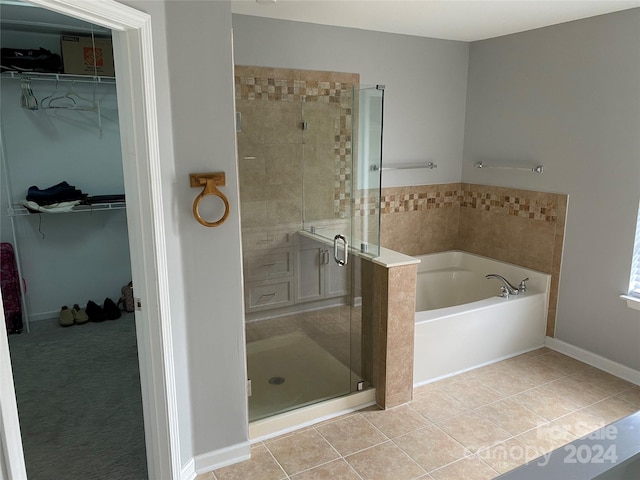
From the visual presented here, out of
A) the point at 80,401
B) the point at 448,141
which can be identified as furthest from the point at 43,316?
the point at 448,141

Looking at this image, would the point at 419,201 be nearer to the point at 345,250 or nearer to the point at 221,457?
the point at 345,250

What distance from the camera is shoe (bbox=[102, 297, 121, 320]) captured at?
14.0 ft

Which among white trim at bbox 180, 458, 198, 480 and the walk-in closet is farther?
the walk-in closet

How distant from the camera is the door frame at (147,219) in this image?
1.81 m

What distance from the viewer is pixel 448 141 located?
4363 millimetres

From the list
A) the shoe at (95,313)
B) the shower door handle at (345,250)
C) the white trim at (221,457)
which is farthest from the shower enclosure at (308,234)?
the shoe at (95,313)

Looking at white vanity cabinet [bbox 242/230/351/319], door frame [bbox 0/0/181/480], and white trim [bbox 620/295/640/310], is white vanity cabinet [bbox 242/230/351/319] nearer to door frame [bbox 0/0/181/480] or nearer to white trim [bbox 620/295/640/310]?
door frame [bbox 0/0/181/480]

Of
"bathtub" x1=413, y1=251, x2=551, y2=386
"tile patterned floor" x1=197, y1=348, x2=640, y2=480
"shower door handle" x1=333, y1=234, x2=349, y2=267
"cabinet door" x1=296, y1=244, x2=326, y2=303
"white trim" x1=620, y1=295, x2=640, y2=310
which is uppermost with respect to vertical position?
"shower door handle" x1=333, y1=234, x2=349, y2=267

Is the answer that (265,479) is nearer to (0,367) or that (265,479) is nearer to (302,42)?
(0,367)

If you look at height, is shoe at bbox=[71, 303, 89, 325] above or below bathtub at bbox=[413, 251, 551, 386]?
below

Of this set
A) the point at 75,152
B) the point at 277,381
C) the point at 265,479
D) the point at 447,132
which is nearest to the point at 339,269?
the point at 277,381

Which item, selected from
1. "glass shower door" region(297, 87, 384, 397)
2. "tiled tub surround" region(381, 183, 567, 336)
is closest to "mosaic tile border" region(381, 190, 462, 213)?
"tiled tub surround" region(381, 183, 567, 336)

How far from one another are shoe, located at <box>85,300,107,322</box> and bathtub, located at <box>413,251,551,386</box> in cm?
272

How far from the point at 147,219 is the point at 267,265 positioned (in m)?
1.37
